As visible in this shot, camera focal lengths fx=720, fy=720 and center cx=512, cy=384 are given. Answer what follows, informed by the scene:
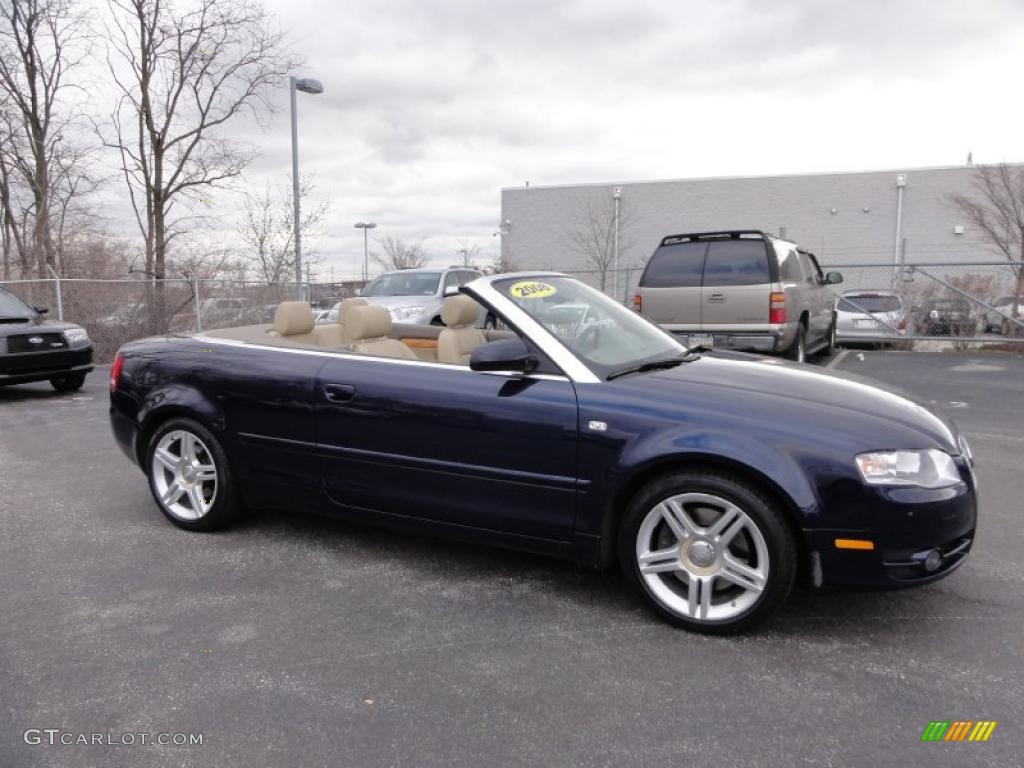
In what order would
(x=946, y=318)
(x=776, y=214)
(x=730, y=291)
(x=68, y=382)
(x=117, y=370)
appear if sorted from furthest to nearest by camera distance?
(x=776, y=214) < (x=946, y=318) < (x=68, y=382) < (x=730, y=291) < (x=117, y=370)

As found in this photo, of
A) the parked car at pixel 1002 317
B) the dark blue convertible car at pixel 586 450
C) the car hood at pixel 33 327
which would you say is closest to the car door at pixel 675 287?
the dark blue convertible car at pixel 586 450

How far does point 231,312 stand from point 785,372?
1526 cm

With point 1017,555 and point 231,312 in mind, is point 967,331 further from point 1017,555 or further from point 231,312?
point 231,312

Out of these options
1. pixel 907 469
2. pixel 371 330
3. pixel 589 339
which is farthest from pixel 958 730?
pixel 371 330

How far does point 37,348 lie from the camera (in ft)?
30.7

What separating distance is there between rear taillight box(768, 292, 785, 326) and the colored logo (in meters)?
6.39

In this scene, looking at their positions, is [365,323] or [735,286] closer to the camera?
[365,323]

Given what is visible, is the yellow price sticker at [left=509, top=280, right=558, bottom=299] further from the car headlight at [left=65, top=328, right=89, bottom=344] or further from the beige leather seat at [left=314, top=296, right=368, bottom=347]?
the car headlight at [left=65, top=328, right=89, bottom=344]

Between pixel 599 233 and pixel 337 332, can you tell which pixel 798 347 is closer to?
pixel 337 332

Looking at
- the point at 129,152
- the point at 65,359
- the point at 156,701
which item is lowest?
the point at 156,701

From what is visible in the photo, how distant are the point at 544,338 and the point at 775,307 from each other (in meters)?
5.74

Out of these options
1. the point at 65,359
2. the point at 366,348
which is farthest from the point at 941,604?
the point at 65,359

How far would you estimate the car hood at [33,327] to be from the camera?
9070mm

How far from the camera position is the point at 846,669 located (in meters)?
2.76
